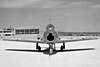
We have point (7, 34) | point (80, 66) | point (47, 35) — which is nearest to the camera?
point (80, 66)

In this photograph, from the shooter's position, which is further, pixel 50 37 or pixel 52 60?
pixel 50 37

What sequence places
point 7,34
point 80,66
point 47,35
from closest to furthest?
point 80,66
point 47,35
point 7,34

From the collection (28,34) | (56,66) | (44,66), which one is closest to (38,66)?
(44,66)

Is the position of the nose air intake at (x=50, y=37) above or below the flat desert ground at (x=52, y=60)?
above

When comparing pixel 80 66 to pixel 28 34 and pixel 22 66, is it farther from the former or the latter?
pixel 28 34

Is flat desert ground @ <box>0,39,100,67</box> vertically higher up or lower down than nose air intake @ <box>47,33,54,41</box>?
lower down

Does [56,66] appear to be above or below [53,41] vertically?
below

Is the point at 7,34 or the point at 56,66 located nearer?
the point at 56,66

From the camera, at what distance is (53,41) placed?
21.7 meters

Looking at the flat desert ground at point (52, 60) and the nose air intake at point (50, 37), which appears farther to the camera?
the nose air intake at point (50, 37)

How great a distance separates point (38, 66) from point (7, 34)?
Result: 92912mm

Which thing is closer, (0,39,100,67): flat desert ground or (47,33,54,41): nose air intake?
(0,39,100,67): flat desert ground

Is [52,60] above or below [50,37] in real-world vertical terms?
below

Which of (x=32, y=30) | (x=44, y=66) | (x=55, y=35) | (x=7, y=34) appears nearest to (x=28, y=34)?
(x=32, y=30)
